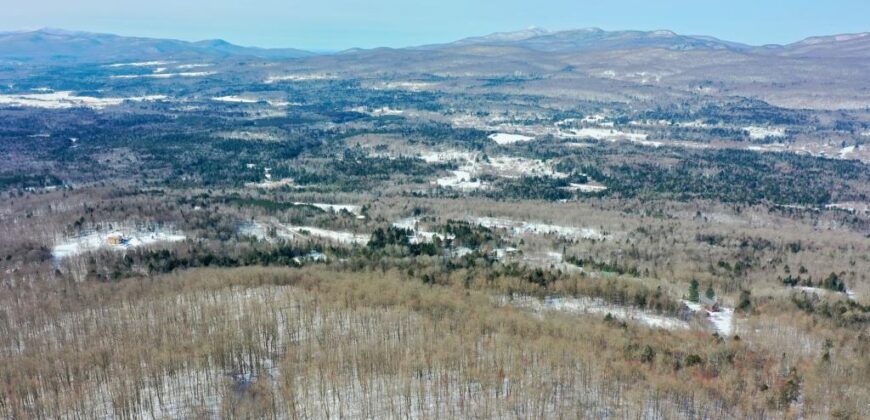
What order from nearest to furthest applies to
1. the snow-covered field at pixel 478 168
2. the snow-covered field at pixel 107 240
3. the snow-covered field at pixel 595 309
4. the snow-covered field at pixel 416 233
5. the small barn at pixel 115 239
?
the snow-covered field at pixel 595 309 → the snow-covered field at pixel 107 240 → the small barn at pixel 115 239 → the snow-covered field at pixel 416 233 → the snow-covered field at pixel 478 168

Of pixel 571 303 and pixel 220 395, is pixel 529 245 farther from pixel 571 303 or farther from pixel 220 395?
pixel 220 395

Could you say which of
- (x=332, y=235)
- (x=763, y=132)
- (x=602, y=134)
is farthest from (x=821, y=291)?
(x=763, y=132)

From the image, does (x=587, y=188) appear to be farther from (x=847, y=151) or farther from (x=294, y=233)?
(x=847, y=151)

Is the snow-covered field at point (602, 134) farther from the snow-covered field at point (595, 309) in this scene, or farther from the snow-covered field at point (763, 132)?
the snow-covered field at point (595, 309)

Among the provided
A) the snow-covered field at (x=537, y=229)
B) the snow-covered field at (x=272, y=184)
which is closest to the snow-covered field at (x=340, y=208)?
the snow-covered field at (x=537, y=229)

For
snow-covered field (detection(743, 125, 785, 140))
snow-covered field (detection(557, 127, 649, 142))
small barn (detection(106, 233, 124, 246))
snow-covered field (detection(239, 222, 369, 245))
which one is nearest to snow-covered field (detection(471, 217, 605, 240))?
snow-covered field (detection(239, 222, 369, 245))

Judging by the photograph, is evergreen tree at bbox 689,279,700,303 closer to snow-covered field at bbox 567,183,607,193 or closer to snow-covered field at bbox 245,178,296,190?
snow-covered field at bbox 567,183,607,193

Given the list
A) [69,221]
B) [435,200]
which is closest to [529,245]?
[435,200]
